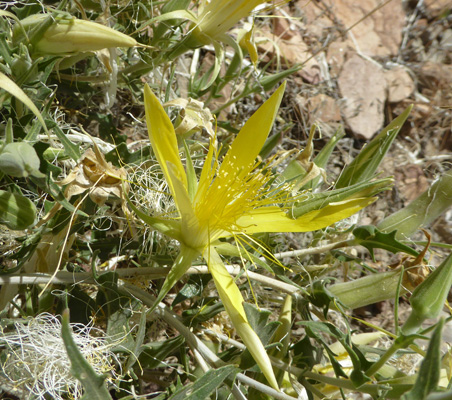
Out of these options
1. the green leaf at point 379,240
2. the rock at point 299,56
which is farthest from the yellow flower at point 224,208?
the rock at point 299,56

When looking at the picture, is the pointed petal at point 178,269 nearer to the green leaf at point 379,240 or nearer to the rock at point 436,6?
the green leaf at point 379,240

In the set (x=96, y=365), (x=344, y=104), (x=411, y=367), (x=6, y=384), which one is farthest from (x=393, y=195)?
(x=6, y=384)

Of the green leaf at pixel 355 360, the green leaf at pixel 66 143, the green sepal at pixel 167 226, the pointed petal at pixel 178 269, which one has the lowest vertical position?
the green leaf at pixel 355 360

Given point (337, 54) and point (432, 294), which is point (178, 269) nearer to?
point (432, 294)

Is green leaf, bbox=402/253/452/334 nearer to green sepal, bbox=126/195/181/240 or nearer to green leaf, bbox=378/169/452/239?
green leaf, bbox=378/169/452/239

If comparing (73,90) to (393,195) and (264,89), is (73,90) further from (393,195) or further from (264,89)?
(393,195)

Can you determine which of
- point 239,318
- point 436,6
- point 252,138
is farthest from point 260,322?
point 436,6
